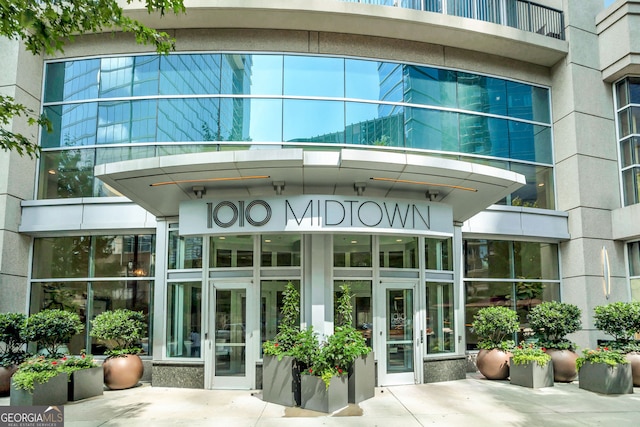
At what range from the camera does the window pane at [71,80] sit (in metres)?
14.2

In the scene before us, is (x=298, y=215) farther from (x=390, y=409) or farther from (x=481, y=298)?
(x=481, y=298)

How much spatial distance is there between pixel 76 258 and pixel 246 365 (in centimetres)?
588

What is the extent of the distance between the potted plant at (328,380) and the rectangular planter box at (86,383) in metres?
4.48

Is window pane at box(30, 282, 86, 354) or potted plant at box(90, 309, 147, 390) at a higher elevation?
window pane at box(30, 282, 86, 354)

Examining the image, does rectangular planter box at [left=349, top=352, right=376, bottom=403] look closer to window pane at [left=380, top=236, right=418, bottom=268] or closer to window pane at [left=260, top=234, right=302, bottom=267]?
window pane at [left=380, top=236, right=418, bottom=268]

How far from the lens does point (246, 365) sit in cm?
1112

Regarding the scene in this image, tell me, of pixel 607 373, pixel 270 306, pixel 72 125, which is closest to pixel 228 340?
pixel 270 306

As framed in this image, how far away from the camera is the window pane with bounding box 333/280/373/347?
11.3 m

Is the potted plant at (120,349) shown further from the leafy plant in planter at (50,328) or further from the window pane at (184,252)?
the window pane at (184,252)

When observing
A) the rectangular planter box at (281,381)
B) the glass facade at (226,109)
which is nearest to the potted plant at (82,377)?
the rectangular planter box at (281,381)

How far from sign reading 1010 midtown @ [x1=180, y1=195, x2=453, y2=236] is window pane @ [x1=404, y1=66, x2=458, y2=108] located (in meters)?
5.07

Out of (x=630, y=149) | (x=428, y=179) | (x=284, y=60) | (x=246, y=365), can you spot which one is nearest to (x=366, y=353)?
(x=246, y=365)

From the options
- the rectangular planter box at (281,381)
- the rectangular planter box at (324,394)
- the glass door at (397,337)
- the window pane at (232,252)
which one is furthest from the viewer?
the window pane at (232,252)

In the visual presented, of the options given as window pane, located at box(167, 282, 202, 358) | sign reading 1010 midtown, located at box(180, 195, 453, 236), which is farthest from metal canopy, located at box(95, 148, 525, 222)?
window pane, located at box(167, 282, 202, 358)
